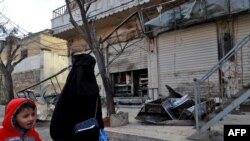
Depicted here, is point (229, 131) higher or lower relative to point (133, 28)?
lower

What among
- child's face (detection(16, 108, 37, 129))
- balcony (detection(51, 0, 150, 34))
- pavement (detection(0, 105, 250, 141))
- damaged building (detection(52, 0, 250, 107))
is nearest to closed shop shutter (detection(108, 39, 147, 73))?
damaged building (detection(52, 0, 250, 107))

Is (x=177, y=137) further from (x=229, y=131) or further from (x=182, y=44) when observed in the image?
(x=182, y=44)

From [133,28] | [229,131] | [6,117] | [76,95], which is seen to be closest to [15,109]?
[6,117]

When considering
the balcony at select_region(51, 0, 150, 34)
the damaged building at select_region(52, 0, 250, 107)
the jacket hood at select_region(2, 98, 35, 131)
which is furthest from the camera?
the balcony at select_region(51, 0, 150, 34)

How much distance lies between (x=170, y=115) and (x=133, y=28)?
21.1 feet

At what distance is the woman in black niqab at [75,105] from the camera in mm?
2929

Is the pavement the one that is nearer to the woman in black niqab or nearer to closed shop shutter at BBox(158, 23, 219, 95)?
closed shop shutter at BBox(158, 23, 219, 95)

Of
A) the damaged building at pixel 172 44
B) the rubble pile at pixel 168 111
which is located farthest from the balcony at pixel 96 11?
the rubble pile at pixel 168 111

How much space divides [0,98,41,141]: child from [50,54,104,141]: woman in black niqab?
0.49m

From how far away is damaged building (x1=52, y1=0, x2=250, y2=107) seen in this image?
11172 mm

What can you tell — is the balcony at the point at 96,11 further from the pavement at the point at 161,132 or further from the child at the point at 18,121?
the child at the point at 18,121

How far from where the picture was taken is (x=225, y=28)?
38.8ft

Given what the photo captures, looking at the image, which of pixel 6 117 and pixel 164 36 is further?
pixel 164 36

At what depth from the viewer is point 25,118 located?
3.38 meters
